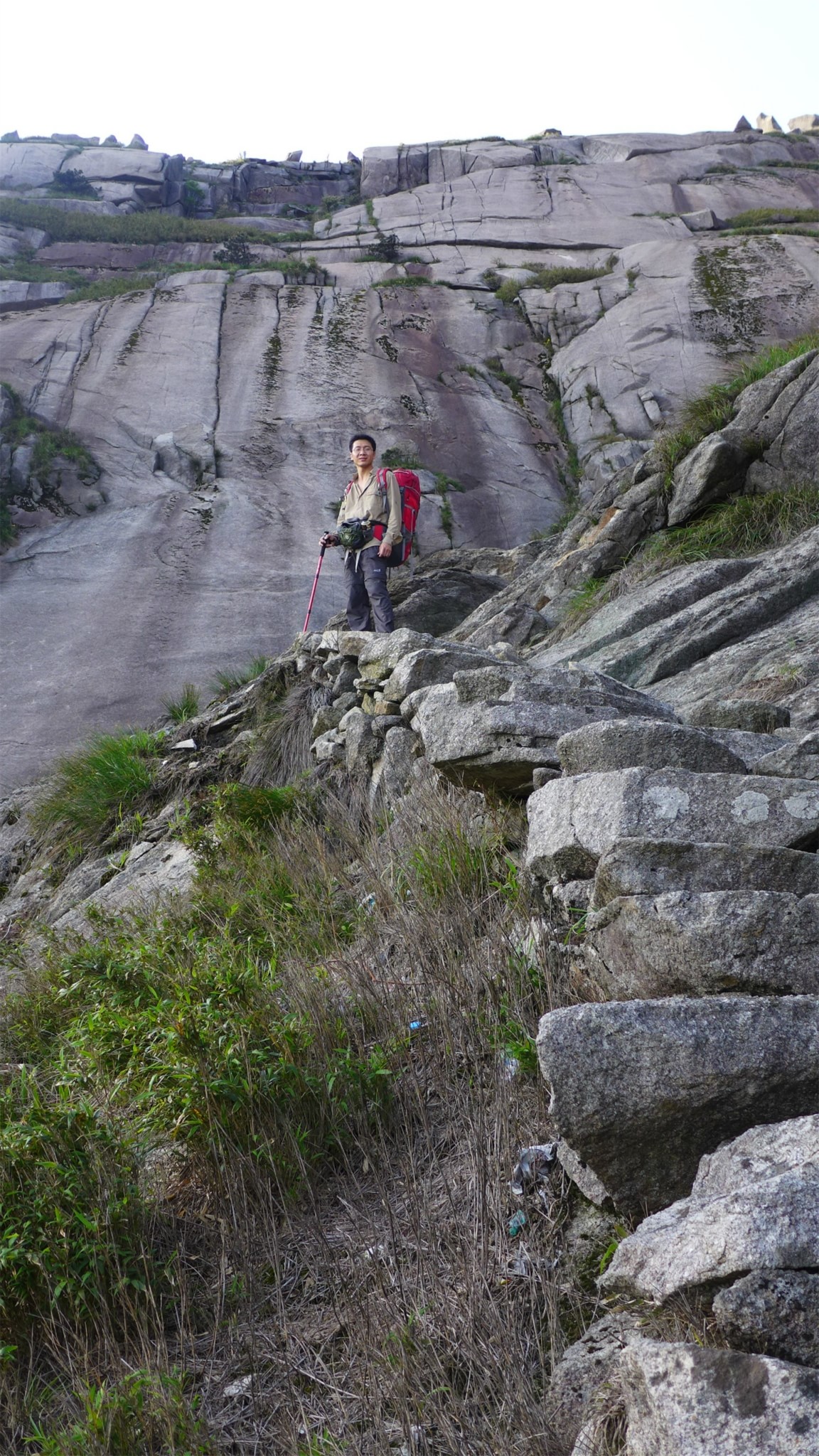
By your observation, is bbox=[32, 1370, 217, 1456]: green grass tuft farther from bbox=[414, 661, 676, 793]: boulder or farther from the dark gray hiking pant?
the dark gray hiking pant

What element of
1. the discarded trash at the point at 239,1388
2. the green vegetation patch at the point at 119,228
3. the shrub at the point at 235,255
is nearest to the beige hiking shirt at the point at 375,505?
the discarded trash at the point at 239,1388

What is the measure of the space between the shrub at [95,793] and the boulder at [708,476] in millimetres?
4942

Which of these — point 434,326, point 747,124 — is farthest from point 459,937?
point 747,124

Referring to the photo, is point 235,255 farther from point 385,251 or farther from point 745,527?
point 745,527

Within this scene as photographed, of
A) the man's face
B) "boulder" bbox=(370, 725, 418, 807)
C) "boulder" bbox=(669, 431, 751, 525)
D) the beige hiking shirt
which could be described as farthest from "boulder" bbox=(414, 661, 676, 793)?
the man's face

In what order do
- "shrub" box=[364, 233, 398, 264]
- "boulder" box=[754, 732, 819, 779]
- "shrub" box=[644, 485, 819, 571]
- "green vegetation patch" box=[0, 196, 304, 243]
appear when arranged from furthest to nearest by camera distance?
1. "green vegetation patch" box=[0, 196, 304, 243]
2. "shrub" box=[364, 233, 398, 264]
3. "shrub" box=[644, 485, 819, 571]
4. "boulder" box=[754, 732, 819, 779]

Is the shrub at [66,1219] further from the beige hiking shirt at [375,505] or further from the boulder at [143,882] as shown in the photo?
the beige hiking shirt at [375,505]

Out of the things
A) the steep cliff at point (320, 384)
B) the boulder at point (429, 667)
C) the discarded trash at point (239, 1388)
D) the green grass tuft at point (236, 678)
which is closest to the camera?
the discarded trash at point (239, 1388)

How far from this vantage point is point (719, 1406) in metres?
1.47

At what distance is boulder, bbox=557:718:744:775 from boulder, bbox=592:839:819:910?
2.59ft

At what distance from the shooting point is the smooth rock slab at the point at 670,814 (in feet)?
9.79

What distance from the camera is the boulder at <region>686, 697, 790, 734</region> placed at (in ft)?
16.0

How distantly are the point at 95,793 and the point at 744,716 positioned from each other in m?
5.36

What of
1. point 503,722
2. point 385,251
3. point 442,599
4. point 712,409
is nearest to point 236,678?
point 442,599
